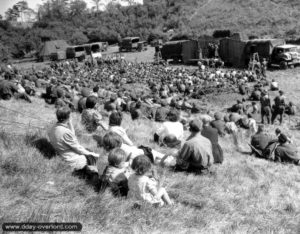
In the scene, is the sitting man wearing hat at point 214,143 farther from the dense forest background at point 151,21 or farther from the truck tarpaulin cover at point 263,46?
the dense forest background at point 151,21

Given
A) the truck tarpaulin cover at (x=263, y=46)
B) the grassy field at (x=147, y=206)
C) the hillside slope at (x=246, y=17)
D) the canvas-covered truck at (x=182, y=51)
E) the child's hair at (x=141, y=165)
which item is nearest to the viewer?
the grassy field at (x=147, y=206)

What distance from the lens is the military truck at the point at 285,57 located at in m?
25.3

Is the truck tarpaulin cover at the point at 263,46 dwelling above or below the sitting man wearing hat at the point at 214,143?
below

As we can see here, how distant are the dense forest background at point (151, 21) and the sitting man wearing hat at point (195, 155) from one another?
29606mm

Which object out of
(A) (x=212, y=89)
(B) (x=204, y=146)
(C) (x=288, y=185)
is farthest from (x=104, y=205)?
(A) (x=212, y=89)

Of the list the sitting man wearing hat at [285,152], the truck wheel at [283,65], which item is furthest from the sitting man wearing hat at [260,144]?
the truck wheel at [283,65]

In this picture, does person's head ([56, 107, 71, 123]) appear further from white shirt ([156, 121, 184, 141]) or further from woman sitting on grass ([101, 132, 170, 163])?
white shirt ([156, 121, 184, 141])

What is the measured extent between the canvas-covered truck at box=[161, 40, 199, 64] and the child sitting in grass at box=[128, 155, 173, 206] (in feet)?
95.7

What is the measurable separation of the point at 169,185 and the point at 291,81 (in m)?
18.6

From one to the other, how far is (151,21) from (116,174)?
62377mm

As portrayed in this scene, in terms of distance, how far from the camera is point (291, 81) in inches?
873

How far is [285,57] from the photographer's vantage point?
2534 cm

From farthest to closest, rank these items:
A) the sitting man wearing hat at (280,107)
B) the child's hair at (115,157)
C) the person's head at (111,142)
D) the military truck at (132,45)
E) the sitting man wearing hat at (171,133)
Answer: the military truck at (132,45)
the sitting man wearing hat at (280,107)
the sitting man wearing hat at (171,133)
the person's head at (111,142)
the child's hair at (115,157)

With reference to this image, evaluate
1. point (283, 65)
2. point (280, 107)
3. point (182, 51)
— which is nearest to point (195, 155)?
point (280, 107)
